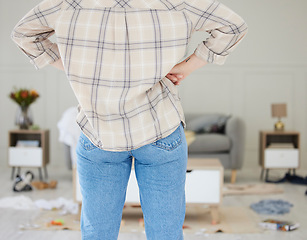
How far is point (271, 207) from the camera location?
3.67m

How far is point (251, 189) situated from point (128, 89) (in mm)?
3613

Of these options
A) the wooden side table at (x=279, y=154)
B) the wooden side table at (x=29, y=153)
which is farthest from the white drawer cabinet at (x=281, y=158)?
the wooden side table at (x=29, y=153)

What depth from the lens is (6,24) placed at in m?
6.05

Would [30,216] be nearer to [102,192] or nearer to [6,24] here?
[102,192]

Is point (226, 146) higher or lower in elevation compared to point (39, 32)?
lower

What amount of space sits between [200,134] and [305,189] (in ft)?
4.26

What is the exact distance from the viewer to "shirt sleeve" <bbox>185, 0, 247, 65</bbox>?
3.37 feet

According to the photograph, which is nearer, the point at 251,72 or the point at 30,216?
the point at 30,216

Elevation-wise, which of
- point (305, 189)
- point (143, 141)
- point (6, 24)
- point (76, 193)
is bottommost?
point (305, 189)

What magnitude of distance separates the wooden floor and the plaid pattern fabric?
6.49 ft

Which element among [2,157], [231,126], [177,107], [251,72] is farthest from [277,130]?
[177,107]

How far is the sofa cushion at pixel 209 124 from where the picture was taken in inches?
207

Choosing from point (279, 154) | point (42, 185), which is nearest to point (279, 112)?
point (279, 154)

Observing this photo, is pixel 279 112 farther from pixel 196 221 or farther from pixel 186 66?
pixel 186 66
